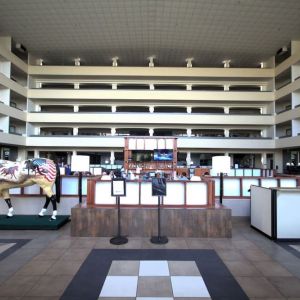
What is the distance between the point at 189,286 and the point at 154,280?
0.60m

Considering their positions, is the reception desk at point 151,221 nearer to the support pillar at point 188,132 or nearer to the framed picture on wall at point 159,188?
the framed picture on wall at point 159,188

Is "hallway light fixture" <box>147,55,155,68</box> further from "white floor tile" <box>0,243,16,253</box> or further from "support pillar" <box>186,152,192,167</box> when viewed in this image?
"white floor tile" <box>0,243,16,253</box>

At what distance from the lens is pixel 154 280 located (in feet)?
14.7

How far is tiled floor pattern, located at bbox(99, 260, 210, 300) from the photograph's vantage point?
13.1 ft

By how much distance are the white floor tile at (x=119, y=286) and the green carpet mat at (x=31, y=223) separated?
408 centimetres

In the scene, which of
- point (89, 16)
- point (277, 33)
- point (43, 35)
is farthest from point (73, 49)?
point (277, 33)

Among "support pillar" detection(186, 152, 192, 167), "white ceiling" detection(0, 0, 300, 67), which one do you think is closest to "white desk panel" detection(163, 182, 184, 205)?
"white ceiling" detection(0, 0, 300, 67)

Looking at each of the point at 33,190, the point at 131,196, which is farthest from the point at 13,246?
the point at 33,190

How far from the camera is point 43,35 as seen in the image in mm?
22828

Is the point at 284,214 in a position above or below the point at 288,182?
below

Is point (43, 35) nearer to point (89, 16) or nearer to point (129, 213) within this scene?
point (89, 16)

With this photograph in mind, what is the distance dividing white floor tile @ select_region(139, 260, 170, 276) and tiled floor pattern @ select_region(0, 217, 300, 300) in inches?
12.6

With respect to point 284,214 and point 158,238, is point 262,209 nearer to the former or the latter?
point 284,214

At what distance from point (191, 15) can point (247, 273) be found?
61.6 feet
